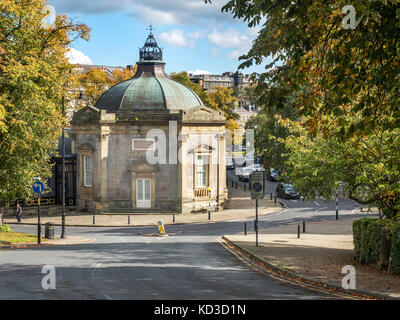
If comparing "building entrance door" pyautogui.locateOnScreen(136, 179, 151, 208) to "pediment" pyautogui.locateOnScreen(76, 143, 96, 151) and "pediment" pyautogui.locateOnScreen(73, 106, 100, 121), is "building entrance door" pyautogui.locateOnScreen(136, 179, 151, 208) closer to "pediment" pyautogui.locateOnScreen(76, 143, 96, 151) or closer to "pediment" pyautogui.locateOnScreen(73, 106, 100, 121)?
"pediment" pyautogui.locateOnScreen(76, 143, 96, 151)

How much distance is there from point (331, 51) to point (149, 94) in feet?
113

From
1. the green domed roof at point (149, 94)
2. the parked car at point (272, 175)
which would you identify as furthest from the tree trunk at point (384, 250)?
the parked car at point (272, 175)

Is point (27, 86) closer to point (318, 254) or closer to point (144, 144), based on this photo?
point (318, 254)

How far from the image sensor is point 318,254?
21.3 m

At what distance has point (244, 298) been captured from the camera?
12.0m

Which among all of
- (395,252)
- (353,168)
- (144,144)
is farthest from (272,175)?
(395,252)

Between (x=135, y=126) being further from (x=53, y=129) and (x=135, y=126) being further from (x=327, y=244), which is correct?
(x=327, y=244)

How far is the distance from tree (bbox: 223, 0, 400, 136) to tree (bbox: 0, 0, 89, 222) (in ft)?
48.3

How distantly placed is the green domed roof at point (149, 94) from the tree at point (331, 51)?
1229 inches

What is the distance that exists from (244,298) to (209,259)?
25.8 ft

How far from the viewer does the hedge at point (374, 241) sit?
631 inches

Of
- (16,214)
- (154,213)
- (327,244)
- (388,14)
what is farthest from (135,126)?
(388,14)

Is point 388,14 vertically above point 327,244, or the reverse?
point 388,14

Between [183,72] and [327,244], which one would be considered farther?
[183,72]
